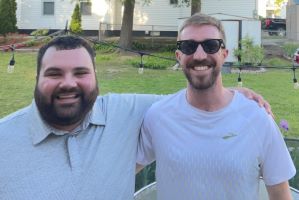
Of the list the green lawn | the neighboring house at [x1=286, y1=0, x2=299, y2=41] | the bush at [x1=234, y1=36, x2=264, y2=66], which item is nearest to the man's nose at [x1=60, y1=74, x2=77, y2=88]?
the green lawn

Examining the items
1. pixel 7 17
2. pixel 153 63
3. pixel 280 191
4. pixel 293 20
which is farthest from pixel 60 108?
pixel 293 20

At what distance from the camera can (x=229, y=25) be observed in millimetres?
19750

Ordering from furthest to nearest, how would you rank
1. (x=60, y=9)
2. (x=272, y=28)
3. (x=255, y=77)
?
(x=272, y=28) → (x=60, y=9) → (x=255, y=77)

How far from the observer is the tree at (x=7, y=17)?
27.4 m

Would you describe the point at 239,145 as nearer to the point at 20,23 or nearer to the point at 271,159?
the point at 271,159

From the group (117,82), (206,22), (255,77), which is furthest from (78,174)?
(255,77)

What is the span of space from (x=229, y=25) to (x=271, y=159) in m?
17.9

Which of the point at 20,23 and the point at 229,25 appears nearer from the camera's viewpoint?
the point at 229,25

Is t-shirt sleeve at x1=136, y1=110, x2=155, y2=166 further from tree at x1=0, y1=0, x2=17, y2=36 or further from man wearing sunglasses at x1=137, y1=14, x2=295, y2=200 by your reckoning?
tree at x1=0, y1=0, x2=17, y2=36

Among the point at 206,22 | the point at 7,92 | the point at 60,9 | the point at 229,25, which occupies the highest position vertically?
the point at 60,9

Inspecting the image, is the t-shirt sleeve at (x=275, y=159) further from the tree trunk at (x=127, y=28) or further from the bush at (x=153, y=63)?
the tree trunk at (x=127, y=28)

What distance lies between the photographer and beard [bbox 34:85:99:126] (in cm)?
222

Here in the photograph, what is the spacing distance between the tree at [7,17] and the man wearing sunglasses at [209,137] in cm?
2639

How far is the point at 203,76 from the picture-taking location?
7.88ft
